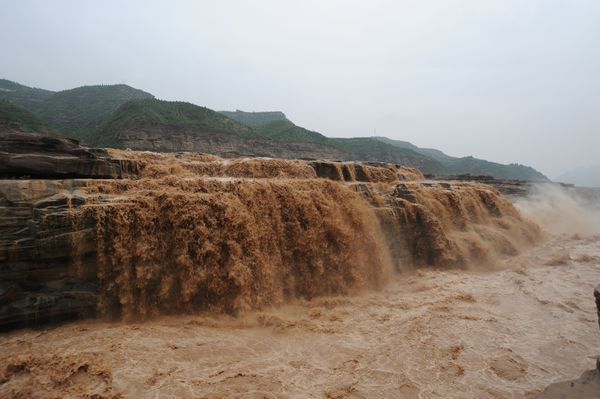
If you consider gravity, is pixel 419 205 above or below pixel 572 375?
above

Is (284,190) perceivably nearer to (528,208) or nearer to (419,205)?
(419,205)

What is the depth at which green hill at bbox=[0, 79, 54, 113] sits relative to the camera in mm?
47906

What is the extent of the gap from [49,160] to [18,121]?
30670mm

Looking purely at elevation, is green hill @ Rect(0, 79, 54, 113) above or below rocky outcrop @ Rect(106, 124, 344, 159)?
above

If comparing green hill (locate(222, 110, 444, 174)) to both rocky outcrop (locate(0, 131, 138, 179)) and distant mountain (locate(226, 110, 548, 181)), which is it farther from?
rocky outcrop (locate(0, 131, 138, 179))

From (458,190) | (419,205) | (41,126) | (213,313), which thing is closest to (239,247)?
(213,313)

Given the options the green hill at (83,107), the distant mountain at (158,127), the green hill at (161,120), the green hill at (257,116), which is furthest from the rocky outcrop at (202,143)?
the green hill at (257,116)

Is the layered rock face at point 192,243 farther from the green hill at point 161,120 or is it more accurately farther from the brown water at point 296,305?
the green hill at point 161,120

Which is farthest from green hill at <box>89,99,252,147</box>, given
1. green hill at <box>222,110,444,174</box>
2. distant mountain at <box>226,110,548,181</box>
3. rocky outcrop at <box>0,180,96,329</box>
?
rocky outcrop at <box>0,180,96,329</box>

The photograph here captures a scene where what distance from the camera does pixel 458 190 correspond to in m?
13.3

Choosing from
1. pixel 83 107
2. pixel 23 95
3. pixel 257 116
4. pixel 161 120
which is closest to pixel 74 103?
pixel 83 107

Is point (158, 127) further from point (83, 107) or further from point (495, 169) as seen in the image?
point (495, 169)

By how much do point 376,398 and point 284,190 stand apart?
17.0 feet

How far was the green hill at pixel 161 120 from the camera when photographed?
34794mm
